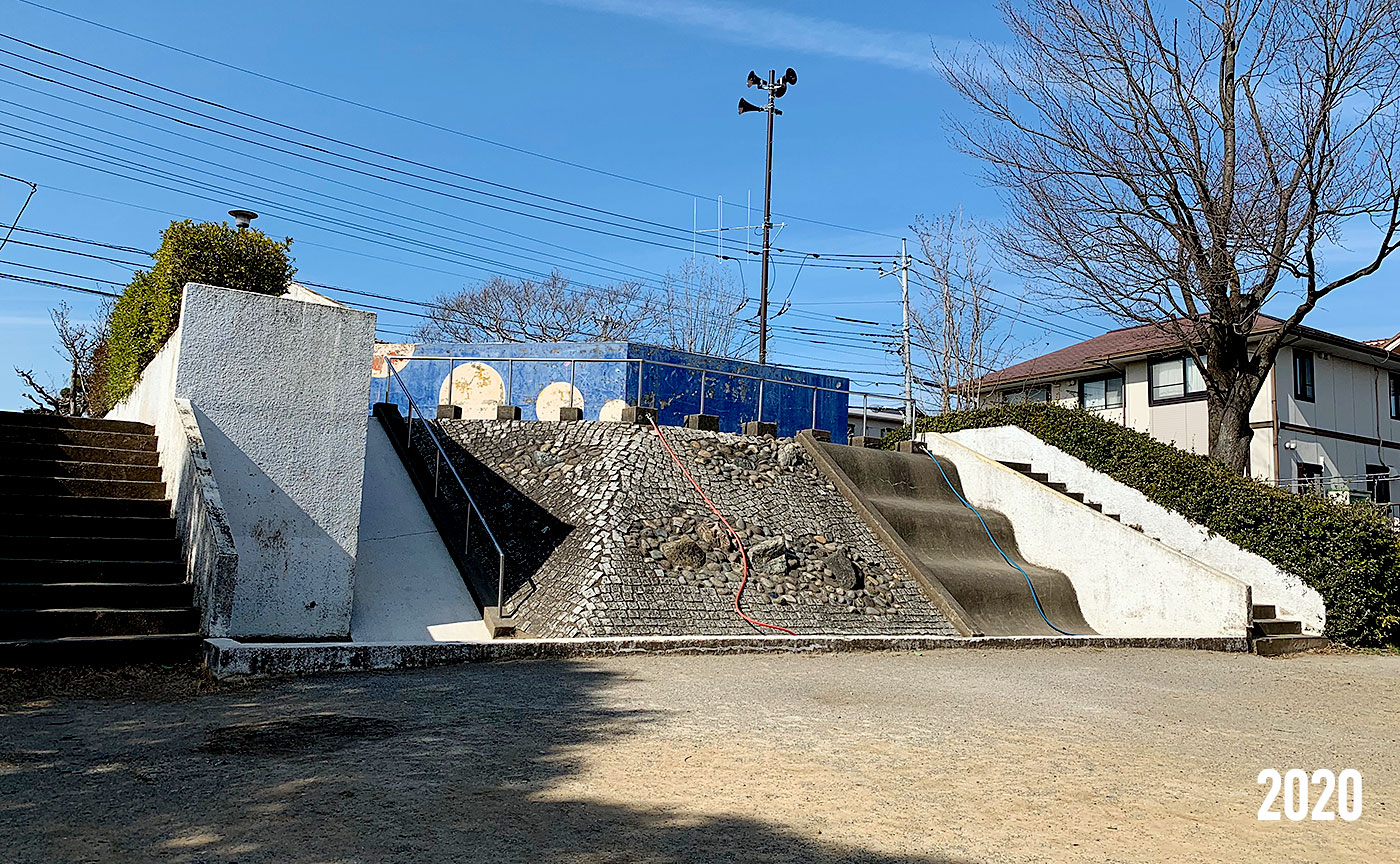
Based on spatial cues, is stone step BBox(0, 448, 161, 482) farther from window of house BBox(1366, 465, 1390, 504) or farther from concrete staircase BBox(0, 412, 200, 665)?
window of house BBox(1366, 465, 1390, 504)

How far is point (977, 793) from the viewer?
189 inches

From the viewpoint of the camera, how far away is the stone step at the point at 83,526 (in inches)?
325

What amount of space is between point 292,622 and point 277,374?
96.8 inches

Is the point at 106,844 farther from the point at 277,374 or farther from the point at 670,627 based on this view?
the point at 670,627

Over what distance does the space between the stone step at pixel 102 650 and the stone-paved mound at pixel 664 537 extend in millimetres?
3779

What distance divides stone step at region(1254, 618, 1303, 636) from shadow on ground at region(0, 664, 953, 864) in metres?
11.1

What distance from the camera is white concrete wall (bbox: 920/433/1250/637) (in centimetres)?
1394

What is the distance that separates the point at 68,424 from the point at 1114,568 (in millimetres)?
14609

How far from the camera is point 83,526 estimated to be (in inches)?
334

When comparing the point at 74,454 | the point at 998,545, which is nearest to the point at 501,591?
the point at 74,454

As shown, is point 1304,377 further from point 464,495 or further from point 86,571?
point 86,571

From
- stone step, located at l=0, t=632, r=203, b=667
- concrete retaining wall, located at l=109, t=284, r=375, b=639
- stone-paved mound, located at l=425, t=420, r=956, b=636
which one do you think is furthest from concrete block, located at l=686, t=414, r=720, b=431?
stone step, located at l=0, t=632, r=203, b=667

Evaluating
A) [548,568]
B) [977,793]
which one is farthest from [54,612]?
[977,793]

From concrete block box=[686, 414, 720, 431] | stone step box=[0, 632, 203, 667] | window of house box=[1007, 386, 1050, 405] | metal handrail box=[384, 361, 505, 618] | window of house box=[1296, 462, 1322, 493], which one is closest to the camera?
stone step box=[0, 632, 203, 667]
